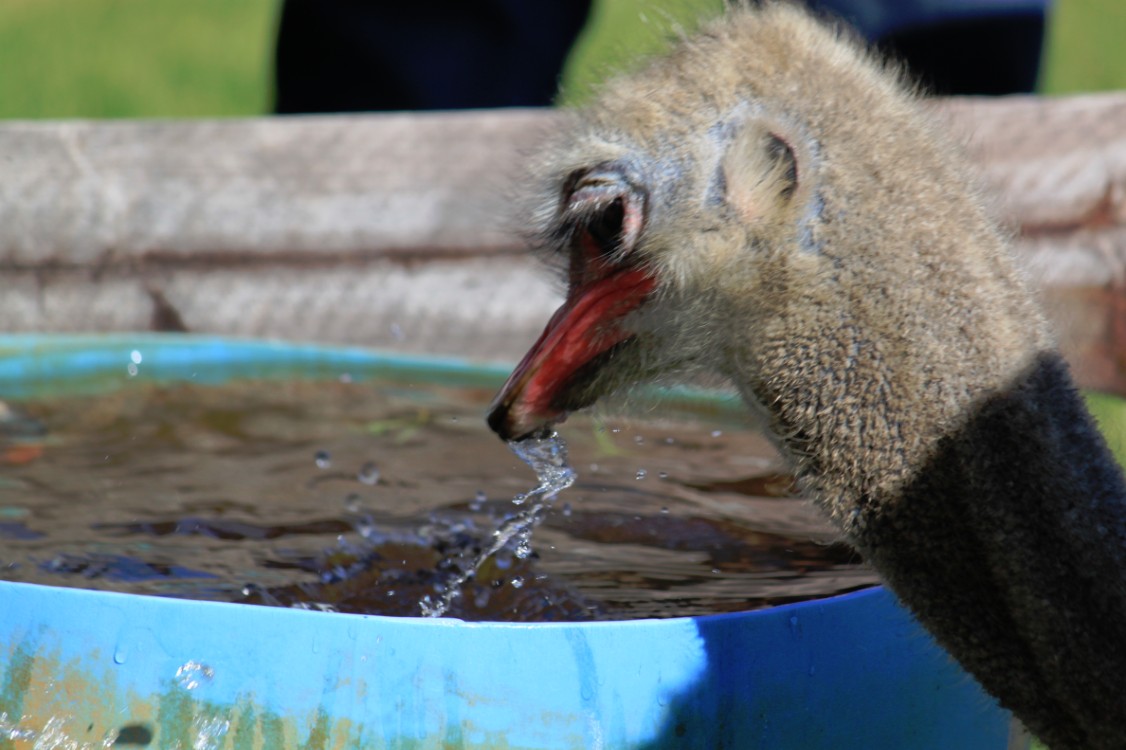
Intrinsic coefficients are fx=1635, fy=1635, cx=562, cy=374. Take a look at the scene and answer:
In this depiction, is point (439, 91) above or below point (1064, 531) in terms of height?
below

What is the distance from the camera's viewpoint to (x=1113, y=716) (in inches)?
63.0

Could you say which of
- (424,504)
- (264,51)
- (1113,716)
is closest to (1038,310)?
(1113,716)

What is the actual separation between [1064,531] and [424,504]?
1.24 meters

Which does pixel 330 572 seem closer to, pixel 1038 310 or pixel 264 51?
pixel 1038 310

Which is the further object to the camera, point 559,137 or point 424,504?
point 424,504

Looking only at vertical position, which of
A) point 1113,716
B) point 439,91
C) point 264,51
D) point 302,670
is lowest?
point 264,51

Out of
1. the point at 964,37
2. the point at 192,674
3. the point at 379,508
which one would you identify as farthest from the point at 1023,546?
the point at 964,37

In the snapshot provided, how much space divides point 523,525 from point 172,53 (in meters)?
6.70

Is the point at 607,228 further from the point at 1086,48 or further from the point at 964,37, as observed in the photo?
the point at 1086,48

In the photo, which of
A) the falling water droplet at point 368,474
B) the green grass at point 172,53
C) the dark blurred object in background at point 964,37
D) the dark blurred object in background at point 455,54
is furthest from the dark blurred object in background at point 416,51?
the falling water droplet at point 368,474

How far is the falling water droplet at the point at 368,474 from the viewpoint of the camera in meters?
2.77

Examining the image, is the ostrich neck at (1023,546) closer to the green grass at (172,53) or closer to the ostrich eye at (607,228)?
the ostrich eye at (607,228)

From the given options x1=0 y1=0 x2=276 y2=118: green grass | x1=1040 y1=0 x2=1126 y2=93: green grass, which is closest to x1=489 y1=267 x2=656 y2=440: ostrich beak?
x1=0 y1=0 x2=276 y2=118: green grass

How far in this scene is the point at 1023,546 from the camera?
5.35ft
